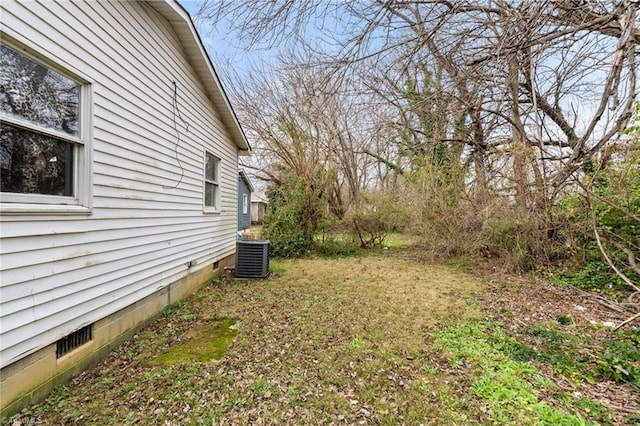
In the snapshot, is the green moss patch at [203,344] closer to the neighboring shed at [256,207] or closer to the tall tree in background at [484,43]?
the tall tree in background at [484,43]

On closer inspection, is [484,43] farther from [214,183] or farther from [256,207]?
[256,207]

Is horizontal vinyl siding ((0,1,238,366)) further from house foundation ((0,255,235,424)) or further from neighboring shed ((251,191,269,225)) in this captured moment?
neighboring shed ((251,191,269,225))

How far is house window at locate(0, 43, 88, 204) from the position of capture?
7.11ft

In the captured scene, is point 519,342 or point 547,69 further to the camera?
point 547,69

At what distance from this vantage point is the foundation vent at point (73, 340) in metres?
2.56

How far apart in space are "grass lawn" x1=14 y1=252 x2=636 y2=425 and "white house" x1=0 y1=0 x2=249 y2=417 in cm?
42

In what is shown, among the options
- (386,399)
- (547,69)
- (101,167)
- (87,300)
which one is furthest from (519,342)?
(101,167)

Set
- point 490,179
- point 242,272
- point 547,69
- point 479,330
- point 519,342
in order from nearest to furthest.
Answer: point 519,342, point 479,330, point 547,69, point 242,272, point 490,179

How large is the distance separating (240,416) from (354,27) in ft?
13.6

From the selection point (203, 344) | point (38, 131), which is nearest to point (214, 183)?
point (203, 344)

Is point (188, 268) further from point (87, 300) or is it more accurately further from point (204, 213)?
point (87, 300)

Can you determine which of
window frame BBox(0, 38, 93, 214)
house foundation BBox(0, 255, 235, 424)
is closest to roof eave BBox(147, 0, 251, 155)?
window frame BBox(0, 38, 93, 214)

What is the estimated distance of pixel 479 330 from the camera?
393 centimetres

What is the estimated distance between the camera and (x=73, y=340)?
2.71 metres
